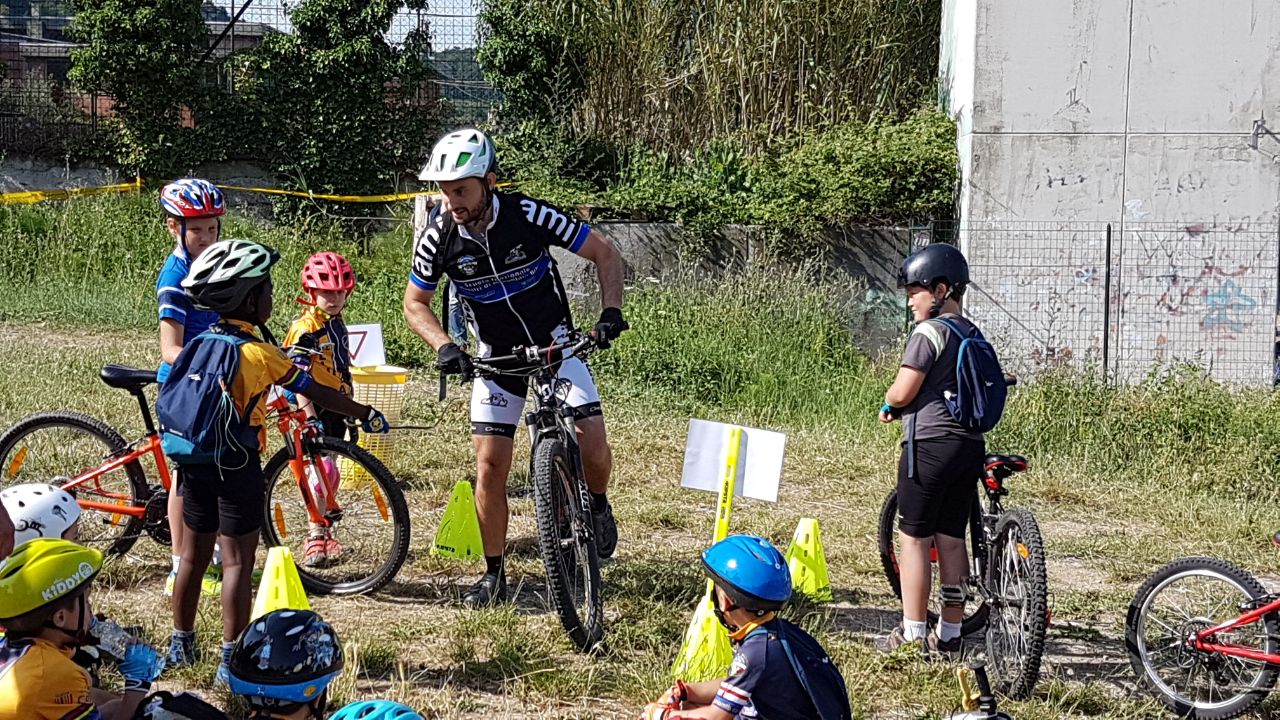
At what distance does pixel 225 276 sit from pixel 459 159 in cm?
147

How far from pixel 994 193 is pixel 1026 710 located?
9834 mm

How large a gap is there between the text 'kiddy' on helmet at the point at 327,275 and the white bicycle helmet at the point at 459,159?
1442mm

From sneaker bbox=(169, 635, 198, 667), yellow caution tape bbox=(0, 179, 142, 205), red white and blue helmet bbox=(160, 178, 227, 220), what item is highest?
yellow caution tape bbox=(0, 179, 142, 205)

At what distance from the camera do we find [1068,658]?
5.94 meters

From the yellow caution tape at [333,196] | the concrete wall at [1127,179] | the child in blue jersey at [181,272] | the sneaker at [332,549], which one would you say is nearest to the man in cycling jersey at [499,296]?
the sneaker at [332,549]

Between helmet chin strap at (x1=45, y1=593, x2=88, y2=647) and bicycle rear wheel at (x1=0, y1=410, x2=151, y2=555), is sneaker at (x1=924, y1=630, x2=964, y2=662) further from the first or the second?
bicycle rear wheel at (x1=0, y1=410, x2=151, y2=555)

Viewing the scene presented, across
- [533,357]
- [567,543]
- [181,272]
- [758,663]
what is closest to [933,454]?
[567,543]

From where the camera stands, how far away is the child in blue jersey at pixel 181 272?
5.42 m

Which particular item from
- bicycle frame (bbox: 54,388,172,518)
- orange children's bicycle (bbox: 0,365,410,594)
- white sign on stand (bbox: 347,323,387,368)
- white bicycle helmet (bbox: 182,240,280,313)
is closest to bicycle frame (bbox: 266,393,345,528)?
orange children's bicycle (bbox: 0,365,410,594)

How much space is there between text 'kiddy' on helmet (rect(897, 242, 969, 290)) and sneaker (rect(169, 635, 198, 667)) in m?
3.16

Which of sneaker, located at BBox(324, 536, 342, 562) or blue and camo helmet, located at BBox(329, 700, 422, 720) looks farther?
sneaker, located at BBox(324, 536, 342, 562)

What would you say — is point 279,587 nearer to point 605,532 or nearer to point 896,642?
point 605,532

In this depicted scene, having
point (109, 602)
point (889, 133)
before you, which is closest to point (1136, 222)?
point (889, 133)

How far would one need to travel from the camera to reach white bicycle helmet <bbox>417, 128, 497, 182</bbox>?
19.2ft
